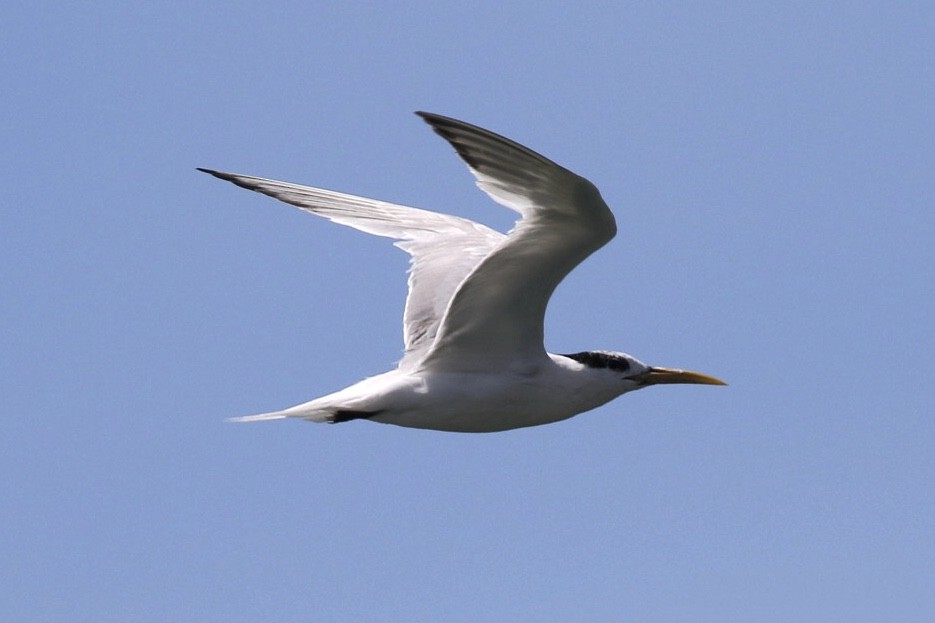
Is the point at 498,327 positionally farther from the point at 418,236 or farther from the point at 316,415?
the point at 418,236

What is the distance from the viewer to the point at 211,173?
1197 centimetres

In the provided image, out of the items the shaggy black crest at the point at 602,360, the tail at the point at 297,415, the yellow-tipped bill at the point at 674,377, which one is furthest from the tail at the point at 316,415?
the yellow-tipped bill at the point at 674,377

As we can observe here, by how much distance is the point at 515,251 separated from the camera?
9.21 m

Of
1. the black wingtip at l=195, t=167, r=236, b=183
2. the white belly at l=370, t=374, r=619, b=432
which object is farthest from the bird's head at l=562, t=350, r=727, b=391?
the black wingtip at l=195, t=167, r=236, b=183

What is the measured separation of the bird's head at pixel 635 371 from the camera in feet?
34.9

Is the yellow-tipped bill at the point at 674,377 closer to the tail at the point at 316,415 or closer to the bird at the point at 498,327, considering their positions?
the bird at the point at 498,327

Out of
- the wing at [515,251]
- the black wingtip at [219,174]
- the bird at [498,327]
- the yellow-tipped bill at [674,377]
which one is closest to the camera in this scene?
the wing at [515,251]

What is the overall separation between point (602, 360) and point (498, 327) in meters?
1.13

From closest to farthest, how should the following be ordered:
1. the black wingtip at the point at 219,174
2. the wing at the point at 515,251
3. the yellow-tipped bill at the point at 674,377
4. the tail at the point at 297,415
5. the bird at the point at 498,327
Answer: the wing at the point at 515,251
the bird at the point at 498,327
the tail at the point at 297,415
the yellow-tipped bill at the point at 674,377
the black wingtip at the point at 219,174

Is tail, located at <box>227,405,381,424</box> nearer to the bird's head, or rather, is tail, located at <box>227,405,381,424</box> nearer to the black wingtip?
the bird's head

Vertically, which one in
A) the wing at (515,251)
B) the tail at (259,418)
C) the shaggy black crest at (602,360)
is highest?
the wing at (515,251)

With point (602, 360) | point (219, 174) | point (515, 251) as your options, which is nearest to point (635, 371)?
point (602, 360)

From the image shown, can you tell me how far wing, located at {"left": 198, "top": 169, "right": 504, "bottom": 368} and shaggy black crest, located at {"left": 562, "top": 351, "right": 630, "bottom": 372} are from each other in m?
1.13

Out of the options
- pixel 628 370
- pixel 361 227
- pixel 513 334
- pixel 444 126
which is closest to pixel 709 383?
pixel 628 370
